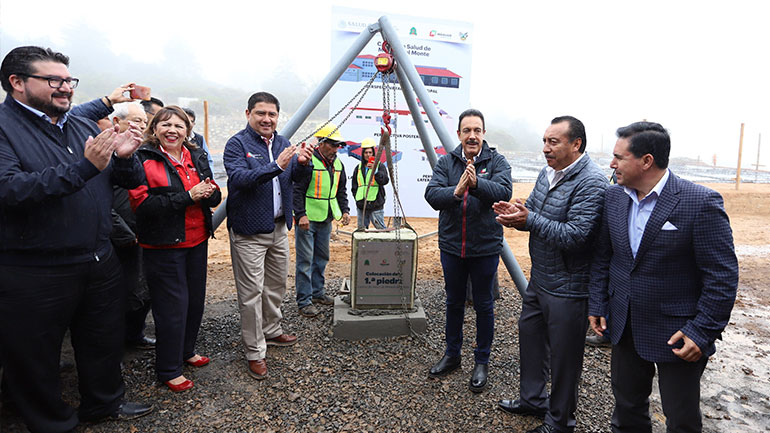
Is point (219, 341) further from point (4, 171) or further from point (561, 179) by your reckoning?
point (561, 179)

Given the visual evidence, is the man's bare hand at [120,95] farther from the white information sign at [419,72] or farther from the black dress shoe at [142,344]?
the white information sign at [419,72]

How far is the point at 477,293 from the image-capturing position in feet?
10.1

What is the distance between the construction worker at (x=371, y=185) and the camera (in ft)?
20.2

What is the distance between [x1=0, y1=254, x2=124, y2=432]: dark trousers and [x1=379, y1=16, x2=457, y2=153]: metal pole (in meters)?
2.57

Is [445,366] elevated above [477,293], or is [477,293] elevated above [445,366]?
[477,293]

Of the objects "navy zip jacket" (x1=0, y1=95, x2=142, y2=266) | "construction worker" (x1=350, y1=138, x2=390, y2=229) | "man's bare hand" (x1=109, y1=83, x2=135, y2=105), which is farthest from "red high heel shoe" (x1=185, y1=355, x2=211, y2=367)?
"construction worker" (x1=350, y1=138, x2=390, y2=229)

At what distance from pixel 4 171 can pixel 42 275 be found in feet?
1.77

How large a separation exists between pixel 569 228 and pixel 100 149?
2407 mm

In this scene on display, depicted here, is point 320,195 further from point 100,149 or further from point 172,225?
point 100,149

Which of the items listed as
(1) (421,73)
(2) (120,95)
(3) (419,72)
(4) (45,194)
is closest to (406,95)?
(2) (120,95)

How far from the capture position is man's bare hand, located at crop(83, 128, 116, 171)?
2.03 m

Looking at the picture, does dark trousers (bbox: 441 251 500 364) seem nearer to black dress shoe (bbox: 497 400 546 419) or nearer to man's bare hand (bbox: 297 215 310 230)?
black dress shoe (bbox: 497 400 546 419)

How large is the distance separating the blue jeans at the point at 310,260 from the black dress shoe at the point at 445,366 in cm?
170

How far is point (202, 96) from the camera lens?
5403 cm
